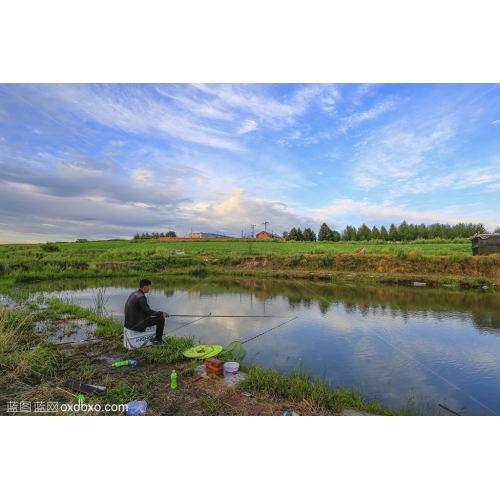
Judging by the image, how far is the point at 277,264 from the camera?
17.3m

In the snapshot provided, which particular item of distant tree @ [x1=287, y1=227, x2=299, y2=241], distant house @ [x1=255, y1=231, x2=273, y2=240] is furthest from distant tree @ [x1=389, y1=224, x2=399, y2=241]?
distant house @ [x1=255, y1=231, x2=273, y2=240]

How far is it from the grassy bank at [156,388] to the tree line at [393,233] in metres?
21.6

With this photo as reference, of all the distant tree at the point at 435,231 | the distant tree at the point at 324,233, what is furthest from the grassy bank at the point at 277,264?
the distant tree at the point at 435,231

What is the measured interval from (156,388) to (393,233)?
32259 mm

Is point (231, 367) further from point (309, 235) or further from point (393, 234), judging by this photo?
point (393, 234)

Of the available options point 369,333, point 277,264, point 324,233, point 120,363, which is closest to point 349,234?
point 324,233

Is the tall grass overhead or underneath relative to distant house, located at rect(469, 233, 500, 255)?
underneath

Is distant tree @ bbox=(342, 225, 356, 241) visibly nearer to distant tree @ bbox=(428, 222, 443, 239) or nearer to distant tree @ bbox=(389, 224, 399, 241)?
distant tree @ bbox=(389, 224, 399, 241)

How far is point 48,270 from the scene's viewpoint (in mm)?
14070

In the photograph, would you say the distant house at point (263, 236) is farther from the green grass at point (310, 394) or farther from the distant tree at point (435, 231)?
the distant tree at point (435, 231)

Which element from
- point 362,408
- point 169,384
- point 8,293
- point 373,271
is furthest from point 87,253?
point 362,408

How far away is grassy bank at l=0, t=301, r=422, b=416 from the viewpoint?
2678mm

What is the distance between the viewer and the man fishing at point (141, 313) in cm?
403

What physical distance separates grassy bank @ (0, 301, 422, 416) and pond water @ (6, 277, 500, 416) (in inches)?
26.6
